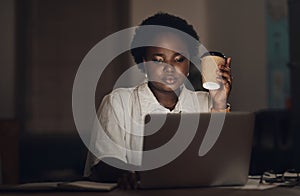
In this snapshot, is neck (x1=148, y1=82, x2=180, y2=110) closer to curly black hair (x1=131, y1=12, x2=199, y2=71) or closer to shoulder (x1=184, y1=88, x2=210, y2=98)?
shoulder (x1=184, y1=88, x2=210, y2=98)

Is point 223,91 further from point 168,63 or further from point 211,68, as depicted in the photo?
point 168,63

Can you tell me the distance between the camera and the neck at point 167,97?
1.90 metres

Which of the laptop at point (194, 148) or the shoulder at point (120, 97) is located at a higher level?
the shoulder at point (120, 97)

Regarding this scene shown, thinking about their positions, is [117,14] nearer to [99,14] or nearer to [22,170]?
[99,14]

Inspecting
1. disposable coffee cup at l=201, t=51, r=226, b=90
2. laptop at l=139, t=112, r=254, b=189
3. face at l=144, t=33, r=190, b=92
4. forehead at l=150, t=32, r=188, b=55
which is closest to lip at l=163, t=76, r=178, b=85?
face at l=144, t=33, r=190, b=92

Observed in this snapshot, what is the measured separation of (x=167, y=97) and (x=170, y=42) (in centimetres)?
21

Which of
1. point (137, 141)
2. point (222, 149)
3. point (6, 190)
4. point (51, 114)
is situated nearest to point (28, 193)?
point (6, 190)

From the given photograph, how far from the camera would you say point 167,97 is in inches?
75.5

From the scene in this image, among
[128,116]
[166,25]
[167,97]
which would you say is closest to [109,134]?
[128,116]

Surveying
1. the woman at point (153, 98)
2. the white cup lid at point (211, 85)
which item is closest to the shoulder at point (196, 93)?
the woman at point (153, 98)

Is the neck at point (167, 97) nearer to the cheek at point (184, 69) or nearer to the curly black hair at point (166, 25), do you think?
the cheek at point (184, 69)

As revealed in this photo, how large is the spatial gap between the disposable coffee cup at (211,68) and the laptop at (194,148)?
0.49 m

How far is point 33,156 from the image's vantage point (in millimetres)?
4105

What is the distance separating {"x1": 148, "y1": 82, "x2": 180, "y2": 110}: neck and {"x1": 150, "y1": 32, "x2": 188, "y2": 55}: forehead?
6.1 inches
